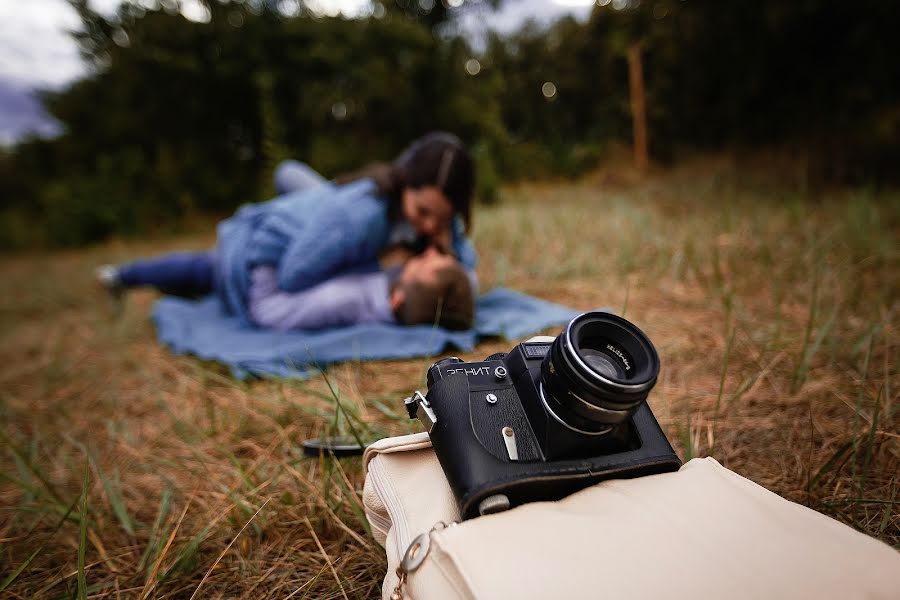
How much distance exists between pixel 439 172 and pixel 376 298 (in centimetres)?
64

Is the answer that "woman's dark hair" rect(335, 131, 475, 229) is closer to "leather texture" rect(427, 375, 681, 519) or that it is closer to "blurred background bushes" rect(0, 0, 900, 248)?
"leather texture" rect(427, 375, 681, 519)

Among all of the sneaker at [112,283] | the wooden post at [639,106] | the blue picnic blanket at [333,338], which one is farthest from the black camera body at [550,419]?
the wooden post at [639,106]

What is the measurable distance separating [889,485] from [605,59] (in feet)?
31.1

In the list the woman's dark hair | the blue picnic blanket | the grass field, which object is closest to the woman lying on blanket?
the woman's dark hair

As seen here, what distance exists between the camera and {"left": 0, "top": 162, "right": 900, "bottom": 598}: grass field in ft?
2.94

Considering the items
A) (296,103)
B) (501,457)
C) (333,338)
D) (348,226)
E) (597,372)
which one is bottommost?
(333,338)

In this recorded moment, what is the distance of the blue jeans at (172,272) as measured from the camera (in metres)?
2.72

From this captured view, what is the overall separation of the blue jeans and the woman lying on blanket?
24cm

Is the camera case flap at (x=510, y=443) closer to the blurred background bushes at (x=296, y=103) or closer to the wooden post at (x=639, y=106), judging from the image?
the blurred background bushes at (x=296, y=103)

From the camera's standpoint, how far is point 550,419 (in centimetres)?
72

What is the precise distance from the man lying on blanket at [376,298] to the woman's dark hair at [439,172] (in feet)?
0.93

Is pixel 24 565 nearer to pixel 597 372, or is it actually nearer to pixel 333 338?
pixel 597 372

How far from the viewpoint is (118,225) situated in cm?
648

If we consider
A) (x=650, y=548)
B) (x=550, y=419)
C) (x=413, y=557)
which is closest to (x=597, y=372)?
(x=550, y=419)
